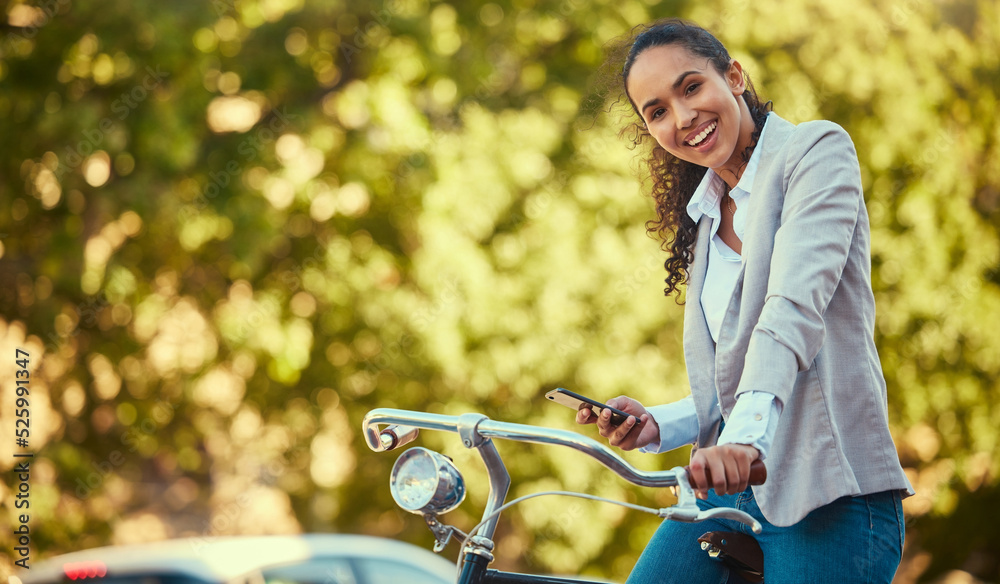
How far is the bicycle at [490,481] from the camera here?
54.7 inches

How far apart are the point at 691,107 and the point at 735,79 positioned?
0.16 meters

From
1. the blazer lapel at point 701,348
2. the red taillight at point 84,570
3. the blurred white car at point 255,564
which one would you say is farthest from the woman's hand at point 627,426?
Answer: the red taillight at point 84,570

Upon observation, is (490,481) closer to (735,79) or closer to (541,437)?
(541,437)

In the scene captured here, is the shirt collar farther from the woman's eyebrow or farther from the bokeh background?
the bokeh background

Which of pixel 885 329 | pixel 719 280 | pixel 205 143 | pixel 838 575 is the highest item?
pixel 205 143

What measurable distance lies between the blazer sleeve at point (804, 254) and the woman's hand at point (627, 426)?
0.38m

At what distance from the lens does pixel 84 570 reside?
11.4ft

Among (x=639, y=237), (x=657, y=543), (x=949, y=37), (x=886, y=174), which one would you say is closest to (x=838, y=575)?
(x=657, y=543)

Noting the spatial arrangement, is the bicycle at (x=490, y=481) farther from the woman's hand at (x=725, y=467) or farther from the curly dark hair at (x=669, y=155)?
the curly dark hair at (x=669, y=155)

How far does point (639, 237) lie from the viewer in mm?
5117

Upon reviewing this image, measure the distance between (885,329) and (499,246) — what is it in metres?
2.59

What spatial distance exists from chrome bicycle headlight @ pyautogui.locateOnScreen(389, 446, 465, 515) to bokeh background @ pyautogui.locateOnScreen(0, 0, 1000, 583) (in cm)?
343

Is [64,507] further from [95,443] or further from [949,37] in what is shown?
[949,37]

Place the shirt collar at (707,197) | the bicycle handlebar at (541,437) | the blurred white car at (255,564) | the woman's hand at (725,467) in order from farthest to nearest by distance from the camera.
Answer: the blurred white car at (255,564), the shirt collar at (707,197), the bicycle handlebar at (541,437), the woman's hand at (725,467)
